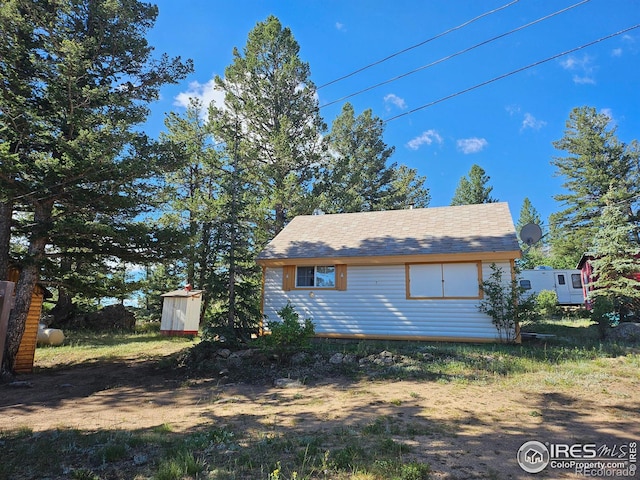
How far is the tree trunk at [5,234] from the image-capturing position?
30.5 feet

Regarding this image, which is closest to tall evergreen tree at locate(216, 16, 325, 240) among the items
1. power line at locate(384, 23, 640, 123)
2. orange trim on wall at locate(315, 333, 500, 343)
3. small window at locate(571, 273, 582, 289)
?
orange trim on wall at locate(315, 333, 500, 343)

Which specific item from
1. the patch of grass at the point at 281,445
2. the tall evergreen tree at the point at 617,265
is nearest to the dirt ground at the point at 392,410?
the patch of grass at the point at 281,445

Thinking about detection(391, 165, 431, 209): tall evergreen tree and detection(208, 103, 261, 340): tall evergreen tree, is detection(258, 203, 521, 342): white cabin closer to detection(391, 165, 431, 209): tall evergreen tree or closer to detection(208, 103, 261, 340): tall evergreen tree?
detection(208, 103, 261, 340): tall evergreen tree

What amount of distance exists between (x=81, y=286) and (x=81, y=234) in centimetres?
186

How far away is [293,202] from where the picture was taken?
19156 mm

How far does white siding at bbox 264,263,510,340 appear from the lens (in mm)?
10508

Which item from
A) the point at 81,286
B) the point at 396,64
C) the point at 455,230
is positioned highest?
the point at 396,64

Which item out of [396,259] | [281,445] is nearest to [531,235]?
[396,259]

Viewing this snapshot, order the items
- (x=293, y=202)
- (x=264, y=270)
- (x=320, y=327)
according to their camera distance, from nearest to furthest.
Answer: (x=320, y=327), (x=264, y=270), (x=293, y=202)

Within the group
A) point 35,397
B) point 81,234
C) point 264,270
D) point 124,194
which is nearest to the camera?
point 35,397

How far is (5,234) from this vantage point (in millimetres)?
9484

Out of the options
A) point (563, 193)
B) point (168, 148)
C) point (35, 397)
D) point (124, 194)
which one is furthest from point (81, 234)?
point (563, 193)

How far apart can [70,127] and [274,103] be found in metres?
13.5

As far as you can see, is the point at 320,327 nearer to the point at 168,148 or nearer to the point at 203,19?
the point at 168,148
